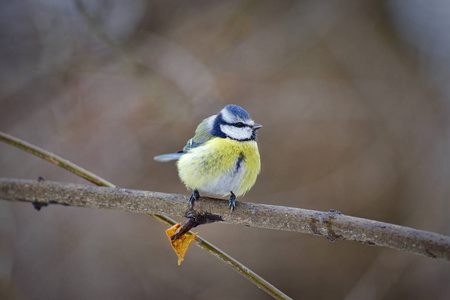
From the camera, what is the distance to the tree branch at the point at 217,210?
887mm

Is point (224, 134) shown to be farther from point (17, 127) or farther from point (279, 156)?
point (17, 127)

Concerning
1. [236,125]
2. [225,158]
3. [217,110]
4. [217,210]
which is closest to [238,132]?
[236,125]

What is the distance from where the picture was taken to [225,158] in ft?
4.38

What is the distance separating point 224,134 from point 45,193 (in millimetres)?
651

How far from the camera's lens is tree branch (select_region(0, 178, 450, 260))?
0.89 meters

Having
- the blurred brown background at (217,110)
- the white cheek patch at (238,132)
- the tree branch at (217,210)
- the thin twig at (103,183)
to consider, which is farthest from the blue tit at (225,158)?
the blurred brown background at (217,110)

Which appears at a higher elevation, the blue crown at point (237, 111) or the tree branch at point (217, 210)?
the blue crown at point (237, 111)

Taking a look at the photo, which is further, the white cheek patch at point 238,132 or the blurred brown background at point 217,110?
the blurred brown background at point 217,110

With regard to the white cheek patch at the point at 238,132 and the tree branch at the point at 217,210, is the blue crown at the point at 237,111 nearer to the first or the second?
the white cheek patch at the point at 238,132

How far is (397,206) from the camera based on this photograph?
265 cm

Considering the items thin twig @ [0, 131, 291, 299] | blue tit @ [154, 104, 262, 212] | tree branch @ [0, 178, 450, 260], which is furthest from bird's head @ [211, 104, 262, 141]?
thin twig @ [0, 131, 291, 299]

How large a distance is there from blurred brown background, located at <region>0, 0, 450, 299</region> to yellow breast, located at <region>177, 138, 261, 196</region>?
1275mm

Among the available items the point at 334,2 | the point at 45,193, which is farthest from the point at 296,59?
the point at 45,193

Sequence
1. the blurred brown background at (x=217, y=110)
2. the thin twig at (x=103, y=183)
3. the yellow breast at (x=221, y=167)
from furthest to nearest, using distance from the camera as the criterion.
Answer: the blurred brown background at (x=217, y=110), the yellow breast at (x=221, y=167), the thin twig at (x=103, y=183)
